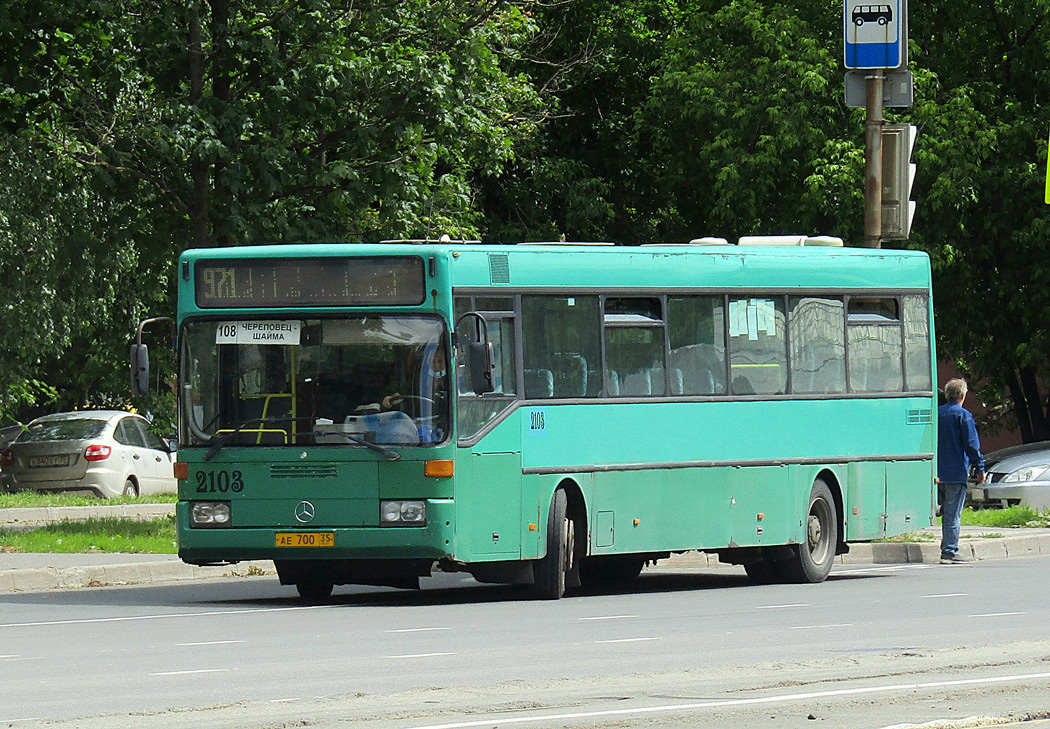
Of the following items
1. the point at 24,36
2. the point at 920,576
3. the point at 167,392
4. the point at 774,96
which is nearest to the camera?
the point at 920,576

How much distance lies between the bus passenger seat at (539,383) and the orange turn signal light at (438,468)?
1.03 metres

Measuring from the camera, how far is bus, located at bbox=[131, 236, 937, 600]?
1482 centimetres

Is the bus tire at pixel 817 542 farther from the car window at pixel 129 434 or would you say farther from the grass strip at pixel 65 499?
the car window at pixel 129 434

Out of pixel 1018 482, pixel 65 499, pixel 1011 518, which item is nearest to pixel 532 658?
pixel 1011 518

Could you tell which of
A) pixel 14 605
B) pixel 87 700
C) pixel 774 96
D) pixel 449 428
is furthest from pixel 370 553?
pixel 774 96

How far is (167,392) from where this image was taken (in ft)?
143

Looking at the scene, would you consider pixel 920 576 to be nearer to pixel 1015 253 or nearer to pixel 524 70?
pixel 1015 253

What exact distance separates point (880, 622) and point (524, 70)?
77.9ft

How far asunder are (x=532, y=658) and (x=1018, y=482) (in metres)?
17.3

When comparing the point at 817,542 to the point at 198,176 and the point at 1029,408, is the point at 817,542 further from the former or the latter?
the point at 1029,408

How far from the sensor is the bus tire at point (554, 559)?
15484mm

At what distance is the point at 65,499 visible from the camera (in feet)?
100

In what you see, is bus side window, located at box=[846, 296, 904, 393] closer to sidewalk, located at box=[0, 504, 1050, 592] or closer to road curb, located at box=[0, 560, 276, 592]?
sidewalk, located at box=[0, 504, 1050, 592]

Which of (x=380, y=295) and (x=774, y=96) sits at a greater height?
(x=774, y=96)
